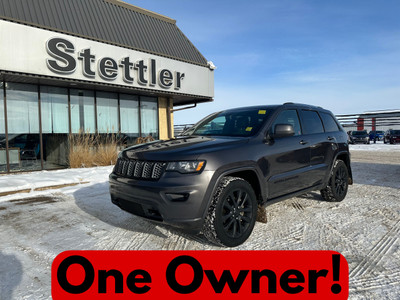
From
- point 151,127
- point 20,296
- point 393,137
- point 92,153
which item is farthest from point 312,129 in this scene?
point 393,137

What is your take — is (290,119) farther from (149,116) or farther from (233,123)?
(149,116)

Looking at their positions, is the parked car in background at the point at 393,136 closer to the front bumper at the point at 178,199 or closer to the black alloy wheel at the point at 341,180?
the black alloy wheel at the point at 341,180

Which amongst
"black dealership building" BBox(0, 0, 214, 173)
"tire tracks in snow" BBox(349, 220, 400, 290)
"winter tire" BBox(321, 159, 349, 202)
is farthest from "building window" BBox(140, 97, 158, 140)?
"tire tracks in snow" BBox(349, 220, 400, 290)

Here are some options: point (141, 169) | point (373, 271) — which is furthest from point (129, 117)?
point (373, 271)

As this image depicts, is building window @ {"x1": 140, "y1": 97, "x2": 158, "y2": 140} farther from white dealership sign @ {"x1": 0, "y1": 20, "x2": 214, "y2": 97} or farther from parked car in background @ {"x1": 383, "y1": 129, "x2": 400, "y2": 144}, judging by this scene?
parked car in background @ {"x1": 383, "y1": 129, "x2": 400, "y2": 144}

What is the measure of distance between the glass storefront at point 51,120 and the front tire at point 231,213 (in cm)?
905

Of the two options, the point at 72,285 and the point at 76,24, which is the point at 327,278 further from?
the point at 76,24

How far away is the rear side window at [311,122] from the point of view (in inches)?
178

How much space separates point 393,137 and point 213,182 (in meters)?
29.1

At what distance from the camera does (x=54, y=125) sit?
35.1 ft

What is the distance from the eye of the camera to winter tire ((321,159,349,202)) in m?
4.91

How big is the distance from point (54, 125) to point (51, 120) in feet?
0.68

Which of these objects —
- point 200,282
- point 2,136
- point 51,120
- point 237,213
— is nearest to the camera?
point 200,282

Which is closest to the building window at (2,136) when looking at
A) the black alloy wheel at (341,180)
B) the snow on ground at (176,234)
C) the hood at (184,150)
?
the snow on ground at (176,234)
